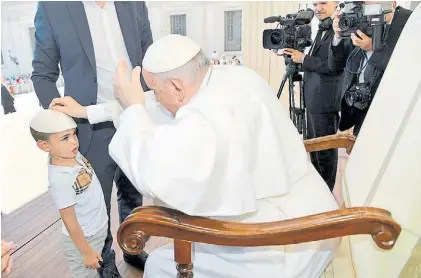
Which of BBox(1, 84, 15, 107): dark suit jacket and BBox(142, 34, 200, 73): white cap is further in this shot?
BBox(1, 84, 15, 107): dark suit jacket

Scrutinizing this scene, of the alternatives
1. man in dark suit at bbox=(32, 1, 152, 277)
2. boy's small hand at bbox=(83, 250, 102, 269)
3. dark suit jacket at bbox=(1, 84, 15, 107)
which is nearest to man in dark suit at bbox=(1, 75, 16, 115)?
dark suit jacket at bbox=(1, 84, 15, 107)

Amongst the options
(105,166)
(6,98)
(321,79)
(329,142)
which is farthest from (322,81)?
(6,98)

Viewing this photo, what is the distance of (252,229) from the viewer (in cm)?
99

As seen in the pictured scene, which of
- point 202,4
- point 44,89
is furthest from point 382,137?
point 202,4

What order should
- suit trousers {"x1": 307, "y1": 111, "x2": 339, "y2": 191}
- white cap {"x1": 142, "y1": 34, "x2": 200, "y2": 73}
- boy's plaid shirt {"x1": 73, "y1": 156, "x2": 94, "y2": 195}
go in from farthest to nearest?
suit trousers {"x1": 307, "y1": 111, "x2": 339, "y2": 191} → boy's plaid shirt {"x1": 73, "y1": 156, "x2": 94, "y2": 195} → white cap {"x1": 142, "y1": 34, "x2": 200, "y2": 73}

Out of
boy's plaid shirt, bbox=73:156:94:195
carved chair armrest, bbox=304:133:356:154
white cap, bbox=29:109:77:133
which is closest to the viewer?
white cap, bbox=29:109:77:133

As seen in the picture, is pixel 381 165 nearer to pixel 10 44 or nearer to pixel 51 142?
pixel 51 142

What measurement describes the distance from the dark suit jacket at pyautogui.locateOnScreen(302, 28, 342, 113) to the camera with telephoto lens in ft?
1.01

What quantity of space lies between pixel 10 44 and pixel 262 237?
142cm

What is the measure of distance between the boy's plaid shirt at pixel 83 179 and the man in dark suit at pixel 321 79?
1401mm

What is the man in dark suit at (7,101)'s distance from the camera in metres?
1.69

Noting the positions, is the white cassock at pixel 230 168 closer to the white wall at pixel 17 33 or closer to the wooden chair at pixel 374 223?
the wooden chair at pixel 374 223

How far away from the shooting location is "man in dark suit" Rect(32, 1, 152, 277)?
141 cm

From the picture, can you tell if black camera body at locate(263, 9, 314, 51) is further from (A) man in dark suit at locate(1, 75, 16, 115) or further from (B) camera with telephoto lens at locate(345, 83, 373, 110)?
(A) man in dark suit at locate(1, 75, 16, 115)
